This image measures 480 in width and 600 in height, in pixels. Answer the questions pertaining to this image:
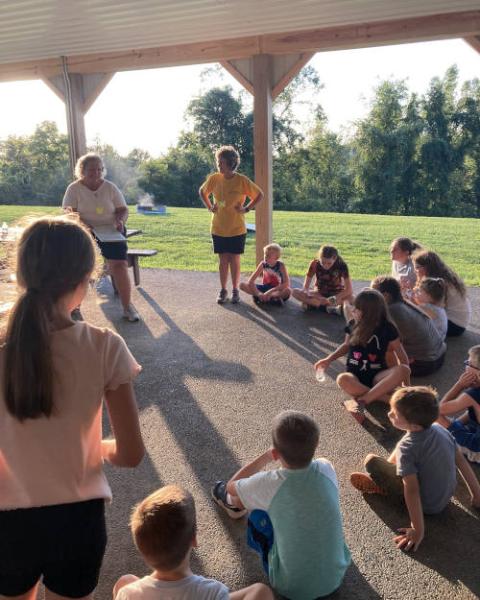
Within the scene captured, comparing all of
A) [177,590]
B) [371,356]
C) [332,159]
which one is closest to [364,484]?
[371,356]

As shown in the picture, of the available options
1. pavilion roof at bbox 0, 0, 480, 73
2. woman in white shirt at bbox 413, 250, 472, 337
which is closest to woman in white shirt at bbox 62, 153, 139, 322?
pavilion roof at bbox 0, 0, 480, 73

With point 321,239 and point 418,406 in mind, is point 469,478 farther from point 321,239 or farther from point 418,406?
point 321,239

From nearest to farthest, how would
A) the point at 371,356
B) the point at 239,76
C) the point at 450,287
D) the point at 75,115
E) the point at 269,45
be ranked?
the point at 371,356
the point at 450,287
the point at 269,45
the point at 239,76
the point at 75,115

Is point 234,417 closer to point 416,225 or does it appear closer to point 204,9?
point 204,9

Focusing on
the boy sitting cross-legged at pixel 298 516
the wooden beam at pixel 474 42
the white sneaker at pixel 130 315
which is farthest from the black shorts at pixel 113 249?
the wooden beam at pixel 474 42

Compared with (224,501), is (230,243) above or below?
above

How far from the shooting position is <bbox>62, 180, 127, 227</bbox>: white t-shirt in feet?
17.4

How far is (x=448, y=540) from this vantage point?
233cm

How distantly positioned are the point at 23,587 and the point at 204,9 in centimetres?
566

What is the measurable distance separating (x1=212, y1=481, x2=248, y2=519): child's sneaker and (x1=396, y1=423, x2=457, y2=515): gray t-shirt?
2.63ft

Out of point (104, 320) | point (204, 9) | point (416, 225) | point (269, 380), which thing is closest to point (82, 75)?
point (204, 9)

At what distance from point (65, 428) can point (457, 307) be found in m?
4.46

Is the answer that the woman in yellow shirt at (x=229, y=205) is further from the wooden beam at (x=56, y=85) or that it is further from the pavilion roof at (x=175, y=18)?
the wooden beam at (x=56, y=85)

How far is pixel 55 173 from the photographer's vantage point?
2408 cm
